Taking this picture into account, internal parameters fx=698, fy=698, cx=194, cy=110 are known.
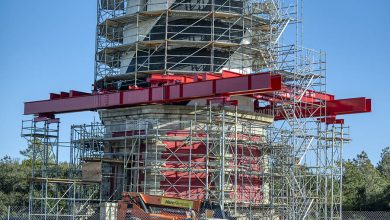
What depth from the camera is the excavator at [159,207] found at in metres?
29.5

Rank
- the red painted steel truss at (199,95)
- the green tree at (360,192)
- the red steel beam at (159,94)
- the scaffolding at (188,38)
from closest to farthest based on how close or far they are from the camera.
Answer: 1. the red steel beam at (159,94)
2. the red painted steel truss at (199,95)
3. the scaffolding at (188,38)
4. the green tree at (360,192)

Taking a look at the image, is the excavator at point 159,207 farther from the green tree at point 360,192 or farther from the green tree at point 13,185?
the green tree at point 13,185

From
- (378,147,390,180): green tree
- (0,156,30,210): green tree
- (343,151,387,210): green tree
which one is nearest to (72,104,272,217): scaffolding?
(343,151,387,210): green tree

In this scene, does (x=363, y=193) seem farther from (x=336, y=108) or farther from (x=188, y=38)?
(x=188, y=38)

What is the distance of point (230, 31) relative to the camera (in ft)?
129

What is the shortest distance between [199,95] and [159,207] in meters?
6.11

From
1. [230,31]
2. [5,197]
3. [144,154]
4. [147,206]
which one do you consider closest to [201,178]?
[144,154]

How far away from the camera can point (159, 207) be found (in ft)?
99.6

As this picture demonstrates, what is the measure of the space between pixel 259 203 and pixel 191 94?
726 cm

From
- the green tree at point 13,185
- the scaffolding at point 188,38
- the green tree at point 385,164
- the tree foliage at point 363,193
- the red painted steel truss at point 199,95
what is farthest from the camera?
the green tree at point 385,164

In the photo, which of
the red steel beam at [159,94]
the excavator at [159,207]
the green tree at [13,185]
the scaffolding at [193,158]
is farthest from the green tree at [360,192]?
the green tree at [13,185]

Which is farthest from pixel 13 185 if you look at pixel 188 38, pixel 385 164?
pixel 385 164

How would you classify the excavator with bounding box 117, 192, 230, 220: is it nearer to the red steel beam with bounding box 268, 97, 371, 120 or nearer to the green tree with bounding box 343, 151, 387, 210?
the red steel beam with bounding box 268, 97, 371, 120

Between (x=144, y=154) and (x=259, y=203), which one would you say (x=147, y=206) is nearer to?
(x=144, y=154)
